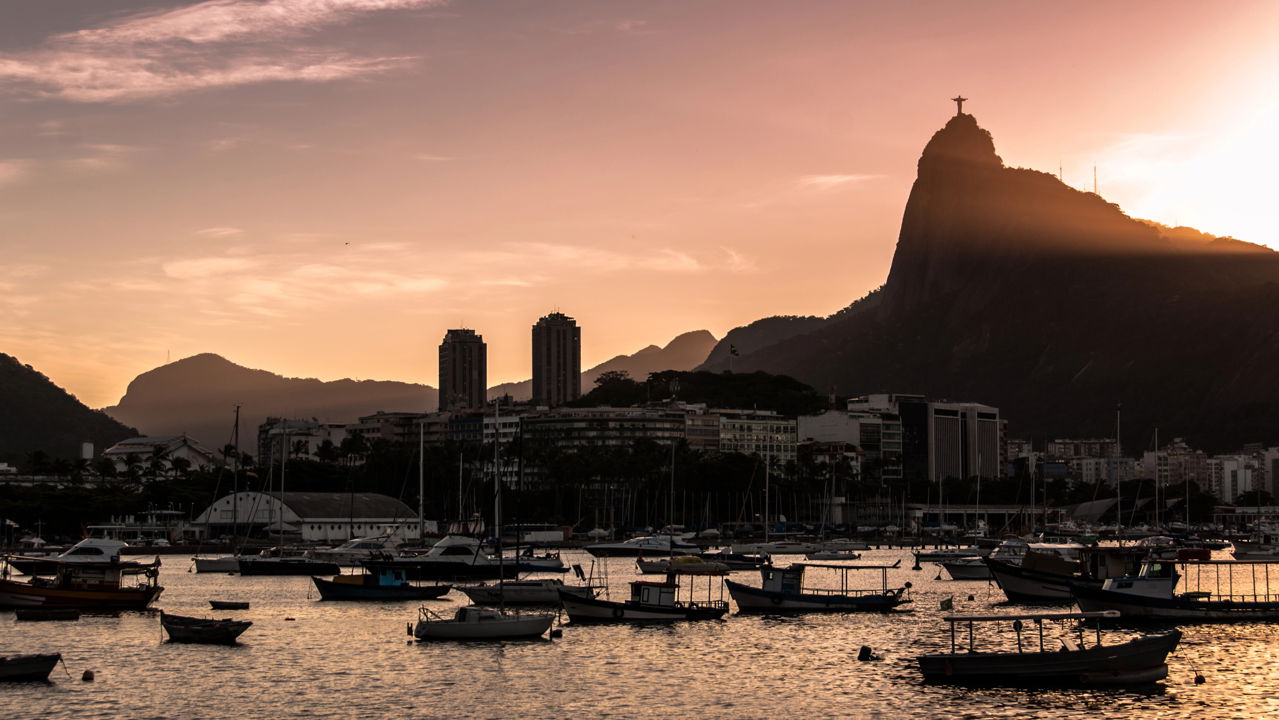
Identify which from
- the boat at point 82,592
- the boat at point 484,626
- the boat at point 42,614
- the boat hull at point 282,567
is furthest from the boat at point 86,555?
the boat at point 484,626

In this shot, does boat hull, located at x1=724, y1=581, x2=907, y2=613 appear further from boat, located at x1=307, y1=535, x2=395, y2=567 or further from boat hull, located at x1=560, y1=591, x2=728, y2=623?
boat, located at x1=307, y1=535, x2=395, y2=567

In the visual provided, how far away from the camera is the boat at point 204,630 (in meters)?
76.2

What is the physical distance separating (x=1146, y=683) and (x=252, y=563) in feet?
296

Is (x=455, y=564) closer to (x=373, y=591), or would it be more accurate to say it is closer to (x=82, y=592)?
(x=373, y=591)

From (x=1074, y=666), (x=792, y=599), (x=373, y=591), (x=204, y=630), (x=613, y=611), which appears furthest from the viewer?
(x=373, y=591)

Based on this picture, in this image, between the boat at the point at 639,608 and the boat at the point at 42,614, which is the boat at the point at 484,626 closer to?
the boat at the point at 639,608

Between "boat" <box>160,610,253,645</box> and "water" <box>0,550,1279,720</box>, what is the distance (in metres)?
0.88

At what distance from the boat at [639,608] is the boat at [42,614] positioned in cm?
2872

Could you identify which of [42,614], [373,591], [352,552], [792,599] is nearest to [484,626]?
[792,599]

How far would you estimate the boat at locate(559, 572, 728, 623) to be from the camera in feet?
279

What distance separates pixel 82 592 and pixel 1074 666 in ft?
191

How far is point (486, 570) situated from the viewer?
395 ft

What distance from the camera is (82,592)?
297 ft

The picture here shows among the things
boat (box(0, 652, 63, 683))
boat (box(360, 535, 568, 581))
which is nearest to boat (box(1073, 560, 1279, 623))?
boat (box(360, 535, 568, 581))
